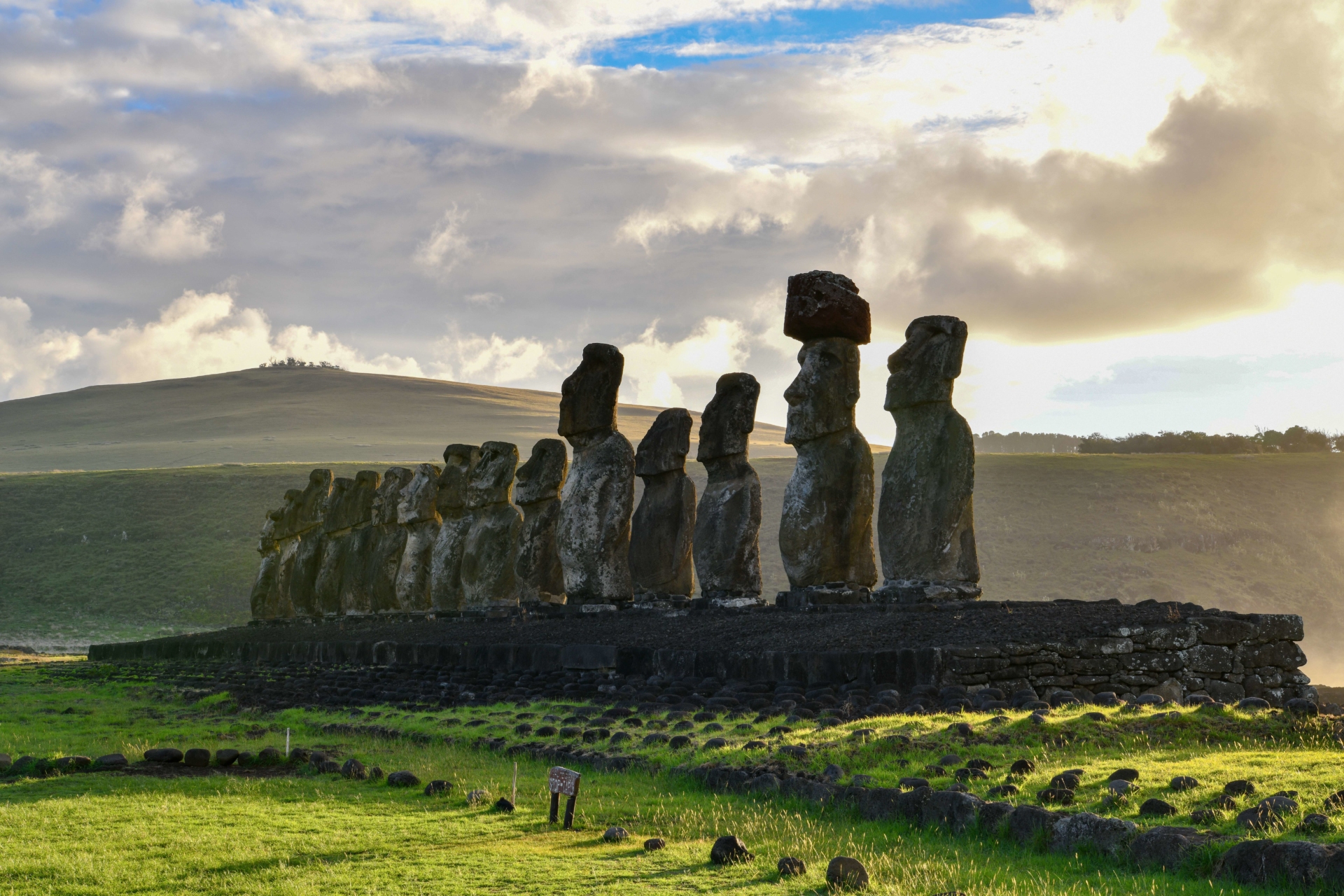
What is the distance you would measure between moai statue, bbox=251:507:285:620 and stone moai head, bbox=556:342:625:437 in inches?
606

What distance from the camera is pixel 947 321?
13586mm

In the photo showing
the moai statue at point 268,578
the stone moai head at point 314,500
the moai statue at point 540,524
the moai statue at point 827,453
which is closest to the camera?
the moai statue at point 827,453

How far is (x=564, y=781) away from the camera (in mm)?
6570

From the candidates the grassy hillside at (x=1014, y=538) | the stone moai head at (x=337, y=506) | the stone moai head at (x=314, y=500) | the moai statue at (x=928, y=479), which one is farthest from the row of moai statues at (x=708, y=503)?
the grassy hillside at (x=1014, y=538)

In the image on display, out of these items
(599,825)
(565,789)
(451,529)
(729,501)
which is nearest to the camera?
(565,789)

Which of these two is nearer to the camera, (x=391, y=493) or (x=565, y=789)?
(x=565, y=789)

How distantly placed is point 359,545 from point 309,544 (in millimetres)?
3407

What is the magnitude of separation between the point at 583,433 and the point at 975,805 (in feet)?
41.0

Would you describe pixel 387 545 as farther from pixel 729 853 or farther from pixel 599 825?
pixel 729 853

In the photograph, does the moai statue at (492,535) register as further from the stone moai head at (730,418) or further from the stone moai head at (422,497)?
the stone moai head at (730,418)

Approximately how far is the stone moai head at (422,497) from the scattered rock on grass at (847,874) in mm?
18751

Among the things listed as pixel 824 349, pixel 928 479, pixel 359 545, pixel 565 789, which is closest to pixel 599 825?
pixel 565 789

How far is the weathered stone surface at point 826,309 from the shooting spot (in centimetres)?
1470

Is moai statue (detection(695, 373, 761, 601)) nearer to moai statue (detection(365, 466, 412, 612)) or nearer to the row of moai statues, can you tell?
the row of moai statues
